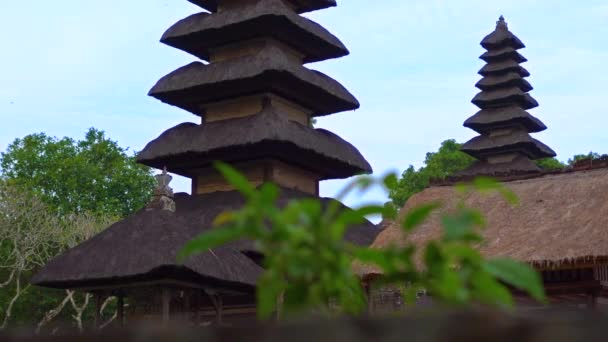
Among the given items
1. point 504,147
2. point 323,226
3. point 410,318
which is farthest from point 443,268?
point 504,147

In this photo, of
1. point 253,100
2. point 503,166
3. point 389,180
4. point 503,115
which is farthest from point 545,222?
point 503,115

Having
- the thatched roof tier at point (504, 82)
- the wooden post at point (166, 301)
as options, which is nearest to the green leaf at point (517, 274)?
the wooden post at point (166, 301)

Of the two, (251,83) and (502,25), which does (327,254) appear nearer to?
(251,83)

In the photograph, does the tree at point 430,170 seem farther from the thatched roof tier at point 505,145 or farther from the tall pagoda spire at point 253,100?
the tall pagoda spire at point 253,100

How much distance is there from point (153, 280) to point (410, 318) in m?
17.6

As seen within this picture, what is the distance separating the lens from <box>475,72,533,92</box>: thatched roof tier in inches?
1539

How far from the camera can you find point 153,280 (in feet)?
61.0

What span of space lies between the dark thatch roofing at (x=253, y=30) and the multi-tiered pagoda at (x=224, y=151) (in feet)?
0.10

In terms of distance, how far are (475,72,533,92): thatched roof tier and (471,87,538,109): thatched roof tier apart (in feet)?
0.68

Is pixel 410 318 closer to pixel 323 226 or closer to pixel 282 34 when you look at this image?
pixel 323 226

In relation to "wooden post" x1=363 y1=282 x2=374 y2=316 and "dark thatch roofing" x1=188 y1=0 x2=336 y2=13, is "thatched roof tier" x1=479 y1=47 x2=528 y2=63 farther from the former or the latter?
"wooden post" x1=363 y1=282 x2=374 y2=316

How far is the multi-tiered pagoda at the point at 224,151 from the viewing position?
19.4 m

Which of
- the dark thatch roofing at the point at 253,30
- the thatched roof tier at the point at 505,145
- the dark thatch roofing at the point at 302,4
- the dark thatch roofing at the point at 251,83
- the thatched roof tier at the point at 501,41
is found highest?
the thatched roof tier at the point at 501,41

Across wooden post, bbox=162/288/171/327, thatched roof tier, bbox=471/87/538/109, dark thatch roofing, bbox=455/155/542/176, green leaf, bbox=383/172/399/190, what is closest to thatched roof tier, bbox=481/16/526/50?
thatched roof tier, bbox=471/87/538/109
